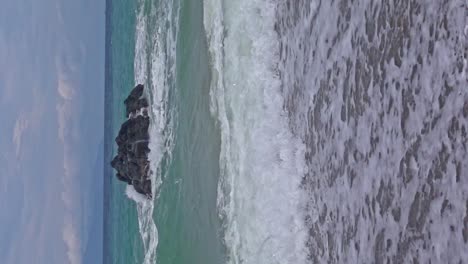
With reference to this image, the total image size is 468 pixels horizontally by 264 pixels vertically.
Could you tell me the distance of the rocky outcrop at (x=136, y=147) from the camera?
1527 centimetres

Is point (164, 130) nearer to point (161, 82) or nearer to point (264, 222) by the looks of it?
point (161, 82)

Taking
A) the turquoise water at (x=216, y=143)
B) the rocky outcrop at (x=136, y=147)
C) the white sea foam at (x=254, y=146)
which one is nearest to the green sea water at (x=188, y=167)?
the turquoise water at (x=216, y=143)

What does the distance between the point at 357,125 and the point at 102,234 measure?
70.7 ft

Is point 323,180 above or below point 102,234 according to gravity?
above

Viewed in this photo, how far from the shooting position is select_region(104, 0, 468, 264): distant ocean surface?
15.4 ft

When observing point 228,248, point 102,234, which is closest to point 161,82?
point 228,248

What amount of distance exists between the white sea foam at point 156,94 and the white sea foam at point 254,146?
3678 mm

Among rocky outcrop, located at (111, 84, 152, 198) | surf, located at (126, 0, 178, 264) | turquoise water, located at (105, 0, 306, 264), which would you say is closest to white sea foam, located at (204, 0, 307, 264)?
turquoise water, located at (105, 0, 306, 264)

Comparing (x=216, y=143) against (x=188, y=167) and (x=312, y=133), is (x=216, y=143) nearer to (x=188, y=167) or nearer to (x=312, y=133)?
(x=188, y=167)

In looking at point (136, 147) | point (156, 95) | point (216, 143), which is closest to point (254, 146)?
point (216, 143)

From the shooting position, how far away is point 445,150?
462 cm

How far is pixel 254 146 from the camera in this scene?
870cm

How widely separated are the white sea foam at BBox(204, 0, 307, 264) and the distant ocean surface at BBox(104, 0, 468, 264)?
0.02 m

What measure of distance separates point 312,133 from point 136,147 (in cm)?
898
